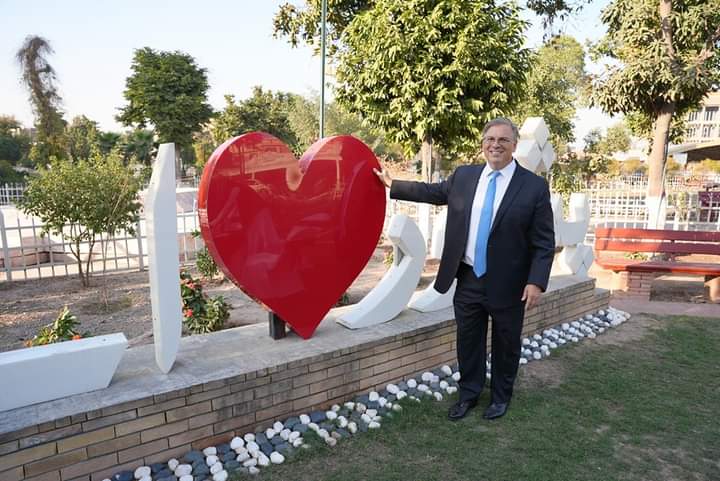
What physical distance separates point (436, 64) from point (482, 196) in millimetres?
4406

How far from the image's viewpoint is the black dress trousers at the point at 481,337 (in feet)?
Result: 9.77

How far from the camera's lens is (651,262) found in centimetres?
632

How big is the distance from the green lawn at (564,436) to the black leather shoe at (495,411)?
0.04 metres

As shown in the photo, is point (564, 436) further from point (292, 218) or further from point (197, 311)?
point (197, 311)

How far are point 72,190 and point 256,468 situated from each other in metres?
5.37

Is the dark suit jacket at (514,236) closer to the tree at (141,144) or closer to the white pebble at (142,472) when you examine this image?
the white pebble at (142,472)

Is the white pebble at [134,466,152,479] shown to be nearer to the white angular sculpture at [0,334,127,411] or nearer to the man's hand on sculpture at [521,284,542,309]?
the white angular sculpture at [0,334,127,411]

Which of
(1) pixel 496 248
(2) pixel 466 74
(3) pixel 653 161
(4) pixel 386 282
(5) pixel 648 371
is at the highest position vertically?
(2) pixel 466 74

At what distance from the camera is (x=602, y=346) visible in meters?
4.43

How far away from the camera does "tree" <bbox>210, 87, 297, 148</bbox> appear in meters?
32.3

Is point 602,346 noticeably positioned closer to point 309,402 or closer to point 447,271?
point 447,271

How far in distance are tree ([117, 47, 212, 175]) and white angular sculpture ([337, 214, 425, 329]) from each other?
108 feet

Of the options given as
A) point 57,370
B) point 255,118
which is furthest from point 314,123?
point 57,370

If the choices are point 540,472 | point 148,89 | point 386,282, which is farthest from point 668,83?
point 148,89
